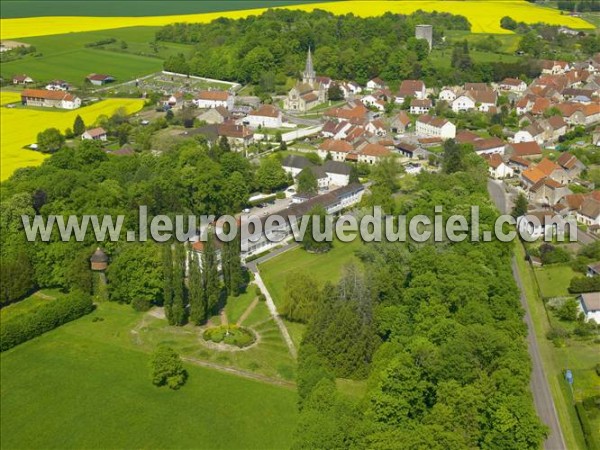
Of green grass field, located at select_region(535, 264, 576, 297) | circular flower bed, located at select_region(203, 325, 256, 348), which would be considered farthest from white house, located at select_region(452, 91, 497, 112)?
circular flower bed, located at select_region(203, 325, 256, 348)

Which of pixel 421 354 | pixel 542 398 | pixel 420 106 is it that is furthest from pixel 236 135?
pixel 542 398

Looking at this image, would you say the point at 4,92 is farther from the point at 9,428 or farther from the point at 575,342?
the point at 575,342

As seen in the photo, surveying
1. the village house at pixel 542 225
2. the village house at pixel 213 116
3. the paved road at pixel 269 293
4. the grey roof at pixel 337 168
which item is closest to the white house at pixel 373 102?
the village house at pixel 213 116

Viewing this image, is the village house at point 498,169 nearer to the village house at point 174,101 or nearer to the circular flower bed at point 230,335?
the circular flower bed at point 230,335

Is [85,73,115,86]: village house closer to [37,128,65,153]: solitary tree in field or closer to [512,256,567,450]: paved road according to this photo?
[37,128,65,153]: solitary tree in field

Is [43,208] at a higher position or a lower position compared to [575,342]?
higher

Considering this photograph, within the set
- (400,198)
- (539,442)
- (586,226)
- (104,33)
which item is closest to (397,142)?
(400,198)
